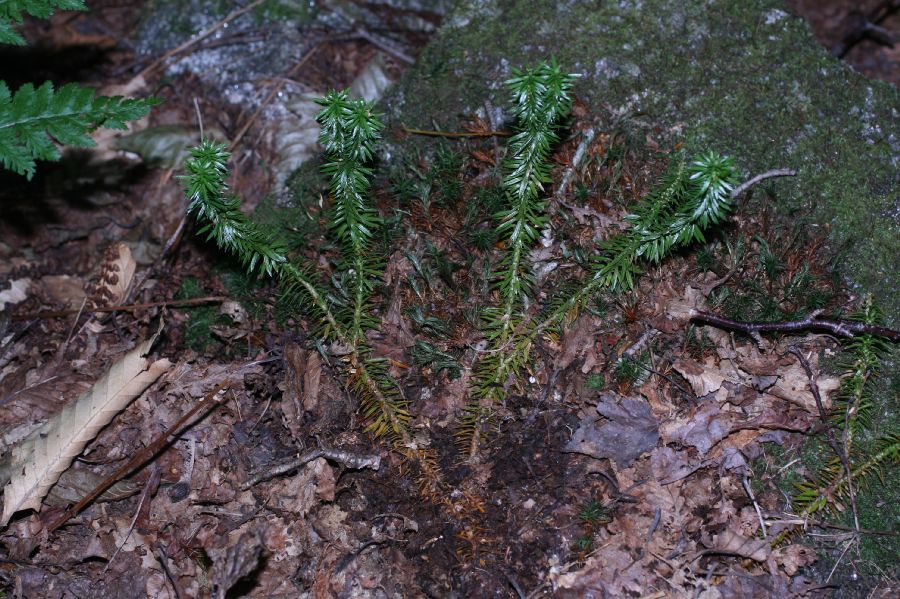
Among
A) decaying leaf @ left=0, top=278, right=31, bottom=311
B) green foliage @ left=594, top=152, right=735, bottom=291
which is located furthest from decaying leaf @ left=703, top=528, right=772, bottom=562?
decaying leaf @ left=0, top=278, right=31, bottom=311

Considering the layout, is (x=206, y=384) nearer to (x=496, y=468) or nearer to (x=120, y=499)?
(x=120, y=499)

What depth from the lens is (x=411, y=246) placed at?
4.29 meters

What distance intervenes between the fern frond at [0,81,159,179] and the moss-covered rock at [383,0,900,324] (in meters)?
1.70

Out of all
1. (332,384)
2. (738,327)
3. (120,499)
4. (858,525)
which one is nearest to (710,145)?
→ (738,327)

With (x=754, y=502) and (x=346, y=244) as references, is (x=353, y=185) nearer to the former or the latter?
(x=346, y=244)

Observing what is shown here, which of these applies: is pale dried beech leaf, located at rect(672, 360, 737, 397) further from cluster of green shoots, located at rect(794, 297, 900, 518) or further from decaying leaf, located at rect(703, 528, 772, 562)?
decaying leaf, located at rect(703, 528, 772, 562)

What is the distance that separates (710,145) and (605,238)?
38.1 inches

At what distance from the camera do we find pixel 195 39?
20.0 feet

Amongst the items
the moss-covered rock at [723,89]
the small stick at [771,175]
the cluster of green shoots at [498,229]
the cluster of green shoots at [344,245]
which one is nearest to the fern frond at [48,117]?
the cluster of green shoots at [344,245]

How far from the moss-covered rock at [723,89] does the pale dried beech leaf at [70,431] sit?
210 cm

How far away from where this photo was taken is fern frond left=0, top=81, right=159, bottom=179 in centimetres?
382

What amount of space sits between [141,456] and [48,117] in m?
1.94

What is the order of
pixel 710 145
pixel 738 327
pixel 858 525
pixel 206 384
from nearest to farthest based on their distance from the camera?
pixel 858 525, pixel 738 327, pixel 206 384, pixel 710 145

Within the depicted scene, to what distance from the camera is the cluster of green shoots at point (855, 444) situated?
346 cm
